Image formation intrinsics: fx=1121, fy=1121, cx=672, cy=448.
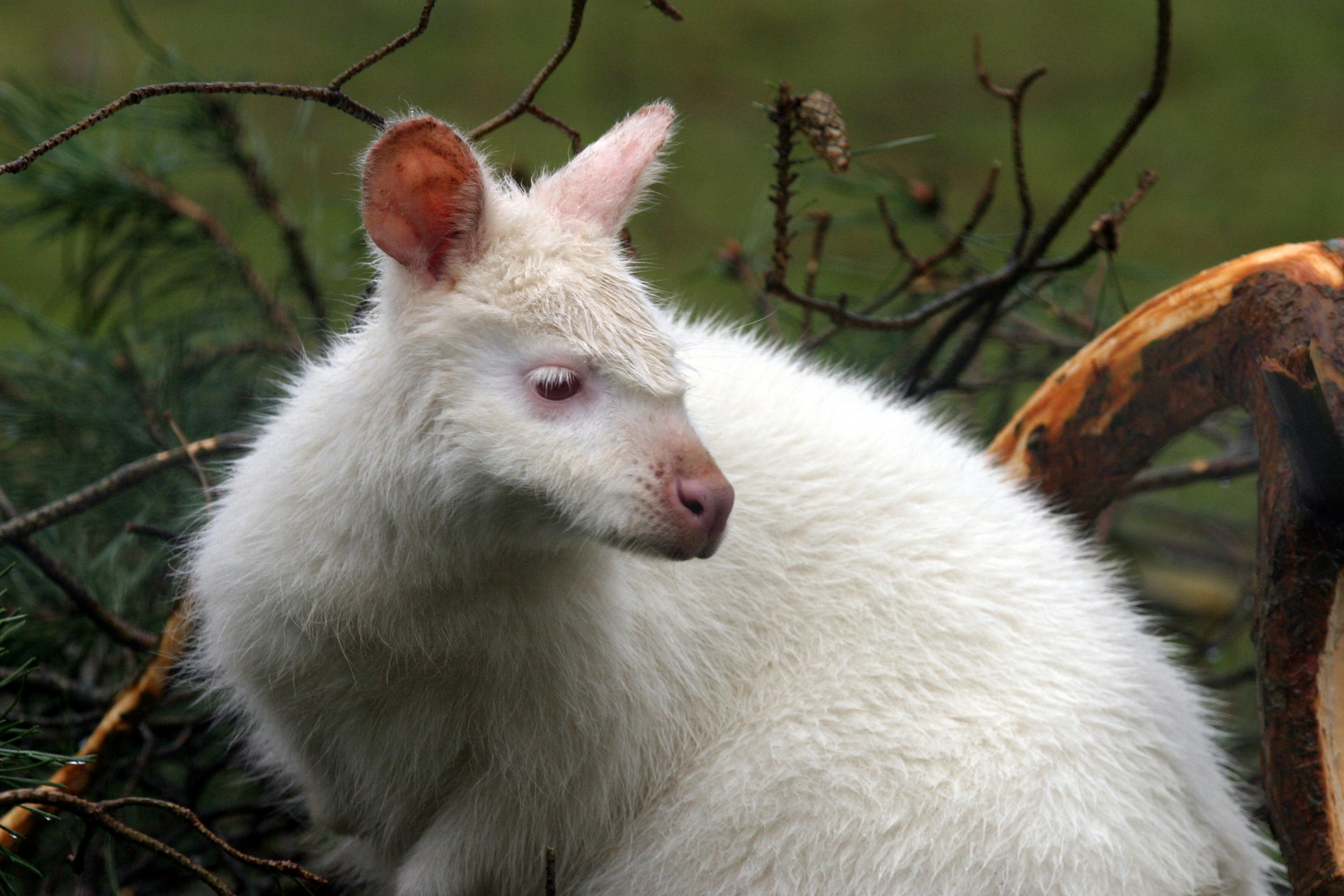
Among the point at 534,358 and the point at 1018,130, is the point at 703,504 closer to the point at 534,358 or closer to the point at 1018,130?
the point at 534,358

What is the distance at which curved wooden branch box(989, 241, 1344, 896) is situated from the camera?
1.64 metres

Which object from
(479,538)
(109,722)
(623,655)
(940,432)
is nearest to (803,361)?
(940,432)

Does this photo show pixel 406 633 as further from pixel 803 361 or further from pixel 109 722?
pixel 803 361

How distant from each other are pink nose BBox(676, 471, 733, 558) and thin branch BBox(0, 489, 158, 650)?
129 cm

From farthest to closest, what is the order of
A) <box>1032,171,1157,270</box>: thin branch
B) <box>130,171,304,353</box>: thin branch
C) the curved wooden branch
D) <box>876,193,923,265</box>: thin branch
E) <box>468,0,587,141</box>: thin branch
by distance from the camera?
<box>130,171,304,353</box>: thin branch < <box>876,193,923,265</box>: thin branch < <box>1032,171,1157,270</box>: thin branch < <box>468,0,587,141</box>: thin branch < the curved wooden branch

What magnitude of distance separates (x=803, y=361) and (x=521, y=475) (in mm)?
1058

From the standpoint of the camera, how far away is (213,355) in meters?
2.99

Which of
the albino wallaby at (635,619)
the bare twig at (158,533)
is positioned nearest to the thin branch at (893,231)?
the albino wallaby at (635,619)

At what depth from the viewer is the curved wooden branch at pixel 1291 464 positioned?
64.6 inches

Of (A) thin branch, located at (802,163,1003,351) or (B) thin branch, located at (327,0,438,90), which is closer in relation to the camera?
(B) thin branch, located at (327,0,438,90)

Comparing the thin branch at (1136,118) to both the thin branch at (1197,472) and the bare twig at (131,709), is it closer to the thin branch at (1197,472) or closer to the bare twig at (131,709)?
the thin branch at (1197,472)

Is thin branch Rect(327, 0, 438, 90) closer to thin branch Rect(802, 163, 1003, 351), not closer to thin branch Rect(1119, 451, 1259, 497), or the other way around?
thin branch Rect(802, 163, 1003, 351)

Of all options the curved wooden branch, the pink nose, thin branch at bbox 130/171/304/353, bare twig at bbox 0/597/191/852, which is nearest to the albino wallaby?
the pink nose

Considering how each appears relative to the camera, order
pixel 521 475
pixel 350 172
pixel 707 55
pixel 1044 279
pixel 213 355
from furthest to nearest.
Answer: pixel 707 55 → pixel 213 355 → pixel 1044 279 → pixel 350 172 → pixel 521 475
